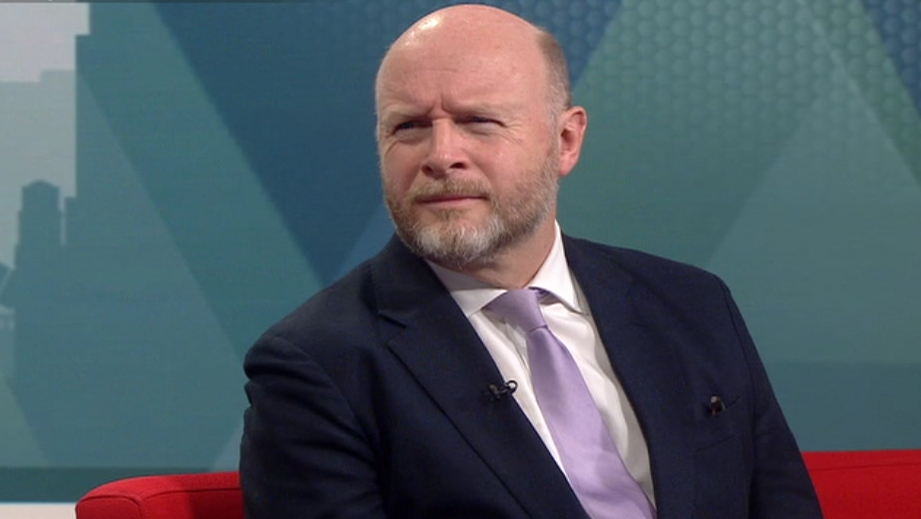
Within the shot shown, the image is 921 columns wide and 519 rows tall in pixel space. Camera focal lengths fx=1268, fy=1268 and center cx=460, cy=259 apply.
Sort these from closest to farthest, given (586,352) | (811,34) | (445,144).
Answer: (445,144) < (586,352) < (811,34)

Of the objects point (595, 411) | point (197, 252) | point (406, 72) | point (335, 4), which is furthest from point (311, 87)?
point (595, 411)

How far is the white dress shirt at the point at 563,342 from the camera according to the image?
6.63 feet

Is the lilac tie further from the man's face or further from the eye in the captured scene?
the eye

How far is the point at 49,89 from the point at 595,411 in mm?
1765

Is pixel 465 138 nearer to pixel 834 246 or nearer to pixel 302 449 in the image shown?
pixel 302 449

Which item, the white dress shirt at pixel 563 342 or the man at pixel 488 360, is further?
the white dress shirt at pixel 563 342

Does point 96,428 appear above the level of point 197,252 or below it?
below

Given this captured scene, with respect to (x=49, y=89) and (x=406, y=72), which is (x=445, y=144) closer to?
(x=406, y=72)

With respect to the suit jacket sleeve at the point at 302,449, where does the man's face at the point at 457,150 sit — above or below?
above

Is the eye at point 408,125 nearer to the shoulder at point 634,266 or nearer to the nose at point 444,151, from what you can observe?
the nose at point 444,151

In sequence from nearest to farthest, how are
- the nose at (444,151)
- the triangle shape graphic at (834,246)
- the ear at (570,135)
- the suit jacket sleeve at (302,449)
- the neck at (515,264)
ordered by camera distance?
1. the suit jacket sleeve at (302,449)
2. the nose at (444,151)
3. the neck at (515,264)
4. the ear at (570,135)
5. the triangle shape graphic at (834,246)

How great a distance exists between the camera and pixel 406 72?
6.66ft

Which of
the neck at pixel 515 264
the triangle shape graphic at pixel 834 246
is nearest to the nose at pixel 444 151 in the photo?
the neck at pixel 515 264

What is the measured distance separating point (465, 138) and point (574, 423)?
1.59ft
